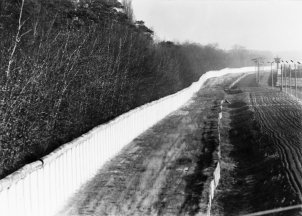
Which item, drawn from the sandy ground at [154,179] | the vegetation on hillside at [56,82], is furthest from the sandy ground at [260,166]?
the vegetation on hillside at [56,82]

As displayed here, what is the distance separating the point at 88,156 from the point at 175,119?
68.4ft

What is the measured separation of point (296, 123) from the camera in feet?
117

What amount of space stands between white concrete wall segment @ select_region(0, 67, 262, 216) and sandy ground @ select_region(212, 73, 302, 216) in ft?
15.2

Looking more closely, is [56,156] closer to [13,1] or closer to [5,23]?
[5,23]

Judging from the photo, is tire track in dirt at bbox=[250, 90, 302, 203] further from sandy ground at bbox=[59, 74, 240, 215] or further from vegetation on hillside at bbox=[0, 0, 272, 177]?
Answer: vegetation on hillside at bbox=[0, 0, 272, 177]

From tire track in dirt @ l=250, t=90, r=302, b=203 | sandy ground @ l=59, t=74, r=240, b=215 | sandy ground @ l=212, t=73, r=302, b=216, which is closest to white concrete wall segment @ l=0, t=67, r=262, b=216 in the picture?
sandy ground @ l=59, t=74, r=240, b=215

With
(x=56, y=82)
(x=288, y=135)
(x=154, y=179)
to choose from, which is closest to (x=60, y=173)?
(x=154, y=179)

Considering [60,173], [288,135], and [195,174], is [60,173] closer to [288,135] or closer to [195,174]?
[195,174]

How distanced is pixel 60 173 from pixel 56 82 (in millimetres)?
5706

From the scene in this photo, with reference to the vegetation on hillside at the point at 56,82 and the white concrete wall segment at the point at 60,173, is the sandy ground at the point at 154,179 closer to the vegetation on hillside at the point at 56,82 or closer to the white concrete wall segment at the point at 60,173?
the white concrete wall segment at the point at 60,173

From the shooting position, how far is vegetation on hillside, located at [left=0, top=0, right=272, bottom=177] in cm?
1331

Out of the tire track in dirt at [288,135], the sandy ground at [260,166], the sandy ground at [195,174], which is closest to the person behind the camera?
the sandy ground at [195,174]

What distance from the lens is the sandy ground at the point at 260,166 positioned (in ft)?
51.0

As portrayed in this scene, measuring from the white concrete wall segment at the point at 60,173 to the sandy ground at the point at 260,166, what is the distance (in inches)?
183
